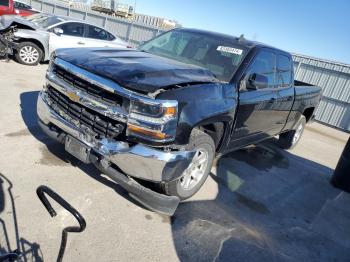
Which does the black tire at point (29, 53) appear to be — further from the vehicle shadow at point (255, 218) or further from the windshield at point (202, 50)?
the vehicle shadow at point (255, 218)

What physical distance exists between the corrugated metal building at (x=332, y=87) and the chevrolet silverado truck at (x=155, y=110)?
9.68 metres

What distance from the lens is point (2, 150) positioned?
14.5 feet

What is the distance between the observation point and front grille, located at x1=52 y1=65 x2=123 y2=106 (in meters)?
3.33

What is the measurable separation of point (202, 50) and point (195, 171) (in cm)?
177

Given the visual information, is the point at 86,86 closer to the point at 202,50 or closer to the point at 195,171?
the point at 195,171

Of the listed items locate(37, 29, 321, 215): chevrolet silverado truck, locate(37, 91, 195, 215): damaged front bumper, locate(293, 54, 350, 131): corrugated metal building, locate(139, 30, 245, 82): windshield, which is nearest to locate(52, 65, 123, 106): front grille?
locate(37, 29, 321, 215): chevrolet silverado truck

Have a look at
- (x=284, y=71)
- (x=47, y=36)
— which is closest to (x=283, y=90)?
(x=284, y=71)

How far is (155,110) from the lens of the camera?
319 centimetres

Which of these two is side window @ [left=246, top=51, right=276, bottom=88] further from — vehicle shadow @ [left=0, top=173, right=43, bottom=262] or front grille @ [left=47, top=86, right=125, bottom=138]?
vehicle shadow @ [left=0, top=173, right=43, bottom=262]

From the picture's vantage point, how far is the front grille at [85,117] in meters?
3.34

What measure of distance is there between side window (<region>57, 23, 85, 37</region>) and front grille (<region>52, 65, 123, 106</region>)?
7340 mm

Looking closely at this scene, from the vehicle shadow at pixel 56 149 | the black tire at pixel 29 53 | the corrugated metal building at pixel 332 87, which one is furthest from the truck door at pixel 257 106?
the corrugated metal building at pixel 332 87

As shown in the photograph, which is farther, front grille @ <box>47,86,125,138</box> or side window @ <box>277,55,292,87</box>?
side window @ <box>277,55,292,87</box>

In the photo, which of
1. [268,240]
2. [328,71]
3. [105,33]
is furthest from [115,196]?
[328,71]
